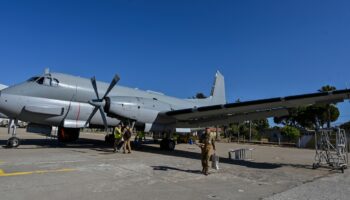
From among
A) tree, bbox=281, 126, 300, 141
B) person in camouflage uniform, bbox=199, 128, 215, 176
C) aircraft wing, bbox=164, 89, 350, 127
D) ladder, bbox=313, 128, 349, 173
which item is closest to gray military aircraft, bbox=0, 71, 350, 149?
aircraft wing, bbox=164, 89, 350, 127

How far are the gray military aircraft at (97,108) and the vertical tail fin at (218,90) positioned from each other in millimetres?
9212

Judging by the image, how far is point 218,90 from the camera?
28.2 m

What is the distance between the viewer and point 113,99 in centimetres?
1576

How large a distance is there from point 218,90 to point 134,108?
44.9 feet

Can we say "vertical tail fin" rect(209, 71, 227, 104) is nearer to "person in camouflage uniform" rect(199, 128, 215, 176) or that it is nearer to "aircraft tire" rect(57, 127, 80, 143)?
"aircraft tire" rect(57, 127, 80, 143)

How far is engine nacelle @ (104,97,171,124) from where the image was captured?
1563cm

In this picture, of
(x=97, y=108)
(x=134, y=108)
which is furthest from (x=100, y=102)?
(x=134, y=108)

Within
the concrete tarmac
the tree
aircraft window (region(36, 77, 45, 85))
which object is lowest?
the concrete tarmac

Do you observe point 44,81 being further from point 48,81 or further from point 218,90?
point 218,90

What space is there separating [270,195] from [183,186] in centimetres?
215

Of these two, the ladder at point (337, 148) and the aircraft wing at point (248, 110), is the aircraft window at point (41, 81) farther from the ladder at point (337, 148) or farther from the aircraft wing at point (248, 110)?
the ladder at point (337, 148)

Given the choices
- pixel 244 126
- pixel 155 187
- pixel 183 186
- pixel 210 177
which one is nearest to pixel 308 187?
pixel 210 177

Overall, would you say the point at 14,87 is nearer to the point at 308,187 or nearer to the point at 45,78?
the point at 45,78

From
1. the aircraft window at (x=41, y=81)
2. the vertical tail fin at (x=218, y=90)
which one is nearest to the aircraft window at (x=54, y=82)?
the aircraft window at (x=41, y=81)
